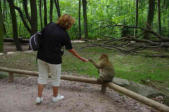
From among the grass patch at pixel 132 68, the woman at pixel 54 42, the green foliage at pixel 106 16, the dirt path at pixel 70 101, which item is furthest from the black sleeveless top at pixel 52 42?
the green foliage at pixel 106 16

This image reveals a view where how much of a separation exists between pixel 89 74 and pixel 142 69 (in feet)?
6.92

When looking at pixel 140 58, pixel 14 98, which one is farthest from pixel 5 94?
pixel 140 58

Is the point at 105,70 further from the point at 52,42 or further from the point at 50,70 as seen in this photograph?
the point at 52,42

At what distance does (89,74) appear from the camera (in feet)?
21.6

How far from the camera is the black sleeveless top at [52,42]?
3434 mm

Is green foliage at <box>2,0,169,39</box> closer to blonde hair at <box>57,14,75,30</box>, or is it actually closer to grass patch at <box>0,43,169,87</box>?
grass patch at <box>0,43,169,87</box>

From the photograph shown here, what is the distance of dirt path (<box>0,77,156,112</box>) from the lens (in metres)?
3.66

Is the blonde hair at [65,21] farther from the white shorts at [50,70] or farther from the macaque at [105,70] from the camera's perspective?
the macaque at [105,70]

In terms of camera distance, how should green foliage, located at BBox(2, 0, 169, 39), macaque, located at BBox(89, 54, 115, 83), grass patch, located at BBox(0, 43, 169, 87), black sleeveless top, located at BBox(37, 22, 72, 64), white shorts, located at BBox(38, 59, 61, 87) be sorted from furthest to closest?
1. green foliage, located at BBox(2, 0, 169, 39)
2. grass patch, located at BBox(0, 43, 169, 87)
3. macaque, located at BBox(89, 54, 115, 83)
4. white shorts, located at BBox(38, 59, 61, 87)
5. black sleeveless top, located at BBox(37, 22, 72, 64)

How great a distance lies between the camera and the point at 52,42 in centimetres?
344

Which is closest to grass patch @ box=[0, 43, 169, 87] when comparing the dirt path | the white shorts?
the dirt path

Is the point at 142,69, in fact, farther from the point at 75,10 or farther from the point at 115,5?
the point at 75,10

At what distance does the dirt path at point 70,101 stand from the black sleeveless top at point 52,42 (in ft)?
3.18

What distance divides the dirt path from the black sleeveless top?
971 millimetres
